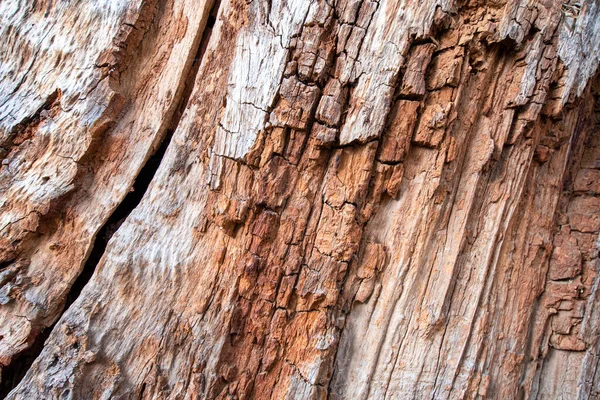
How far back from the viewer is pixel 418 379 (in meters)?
3.19

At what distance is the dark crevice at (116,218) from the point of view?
3.00 m

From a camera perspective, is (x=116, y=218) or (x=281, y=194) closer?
(x=281, y=194)

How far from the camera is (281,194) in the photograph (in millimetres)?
3150

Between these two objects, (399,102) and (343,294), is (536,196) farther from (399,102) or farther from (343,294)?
(343,294)

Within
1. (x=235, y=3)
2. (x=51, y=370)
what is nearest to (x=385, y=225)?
(x=235, y=3)

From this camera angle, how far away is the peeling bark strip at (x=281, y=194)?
3074mm

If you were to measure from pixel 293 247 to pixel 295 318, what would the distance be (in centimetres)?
57

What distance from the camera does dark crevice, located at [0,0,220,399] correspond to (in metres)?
3.00

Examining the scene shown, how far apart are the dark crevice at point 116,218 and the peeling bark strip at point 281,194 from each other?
0.03 meters

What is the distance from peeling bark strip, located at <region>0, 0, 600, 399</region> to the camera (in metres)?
3.07

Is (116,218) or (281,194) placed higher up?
(281,194)

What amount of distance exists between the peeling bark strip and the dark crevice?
0.03m

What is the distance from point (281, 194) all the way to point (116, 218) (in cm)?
149

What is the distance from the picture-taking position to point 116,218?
133 inches
